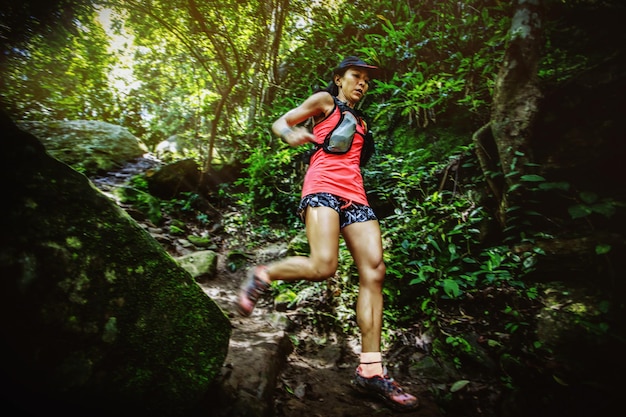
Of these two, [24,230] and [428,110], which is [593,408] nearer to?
[24,230]

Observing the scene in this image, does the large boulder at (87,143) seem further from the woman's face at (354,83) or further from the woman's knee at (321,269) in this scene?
the woman's knee at (321,269)

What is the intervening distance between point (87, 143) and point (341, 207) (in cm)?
839

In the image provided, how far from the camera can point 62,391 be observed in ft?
3.57

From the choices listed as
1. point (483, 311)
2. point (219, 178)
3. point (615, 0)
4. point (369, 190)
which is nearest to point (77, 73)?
point (219, 178)

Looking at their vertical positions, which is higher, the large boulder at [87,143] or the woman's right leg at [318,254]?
the large boulder at [87,143]

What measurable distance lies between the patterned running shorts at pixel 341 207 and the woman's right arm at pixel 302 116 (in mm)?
511

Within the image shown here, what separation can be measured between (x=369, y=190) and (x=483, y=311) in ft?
7.52

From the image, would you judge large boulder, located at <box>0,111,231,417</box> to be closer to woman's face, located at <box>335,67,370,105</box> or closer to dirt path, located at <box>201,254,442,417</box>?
dirt path, located at <box>201,254,442,417</box>

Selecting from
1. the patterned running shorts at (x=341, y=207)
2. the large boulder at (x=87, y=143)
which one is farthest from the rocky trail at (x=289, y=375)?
the large boulder at (x=87, y=143)

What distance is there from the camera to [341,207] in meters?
2.42

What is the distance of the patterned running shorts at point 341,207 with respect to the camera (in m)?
2.33

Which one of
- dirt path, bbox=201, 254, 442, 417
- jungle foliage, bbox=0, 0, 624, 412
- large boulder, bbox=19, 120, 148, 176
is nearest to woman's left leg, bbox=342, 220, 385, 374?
dirt path, bbox=201, 254, 442, 417

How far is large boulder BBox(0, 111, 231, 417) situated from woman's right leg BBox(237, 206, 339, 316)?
0.64 meters

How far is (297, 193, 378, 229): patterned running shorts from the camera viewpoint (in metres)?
2.33
